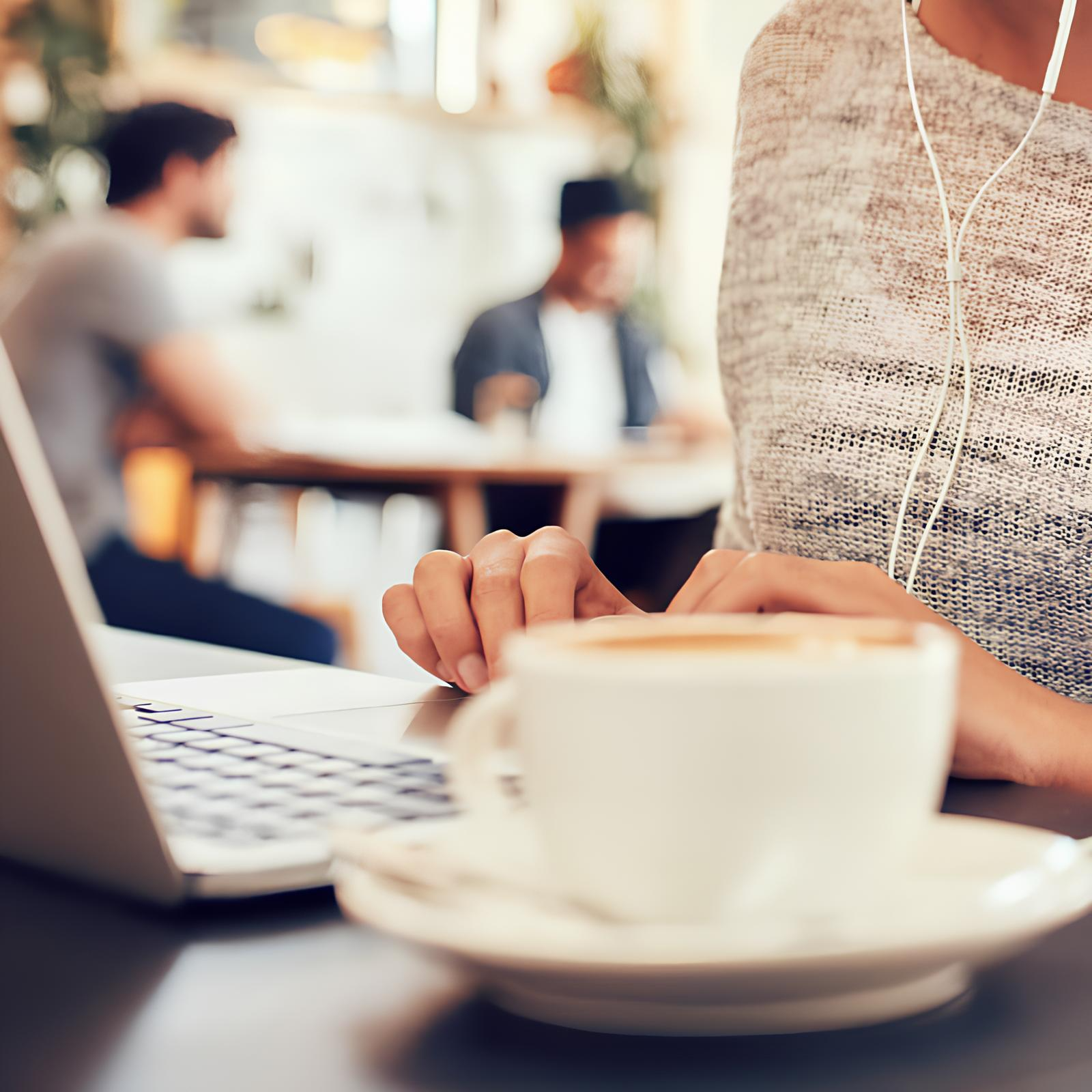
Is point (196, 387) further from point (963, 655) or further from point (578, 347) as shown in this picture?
point (963, 655)

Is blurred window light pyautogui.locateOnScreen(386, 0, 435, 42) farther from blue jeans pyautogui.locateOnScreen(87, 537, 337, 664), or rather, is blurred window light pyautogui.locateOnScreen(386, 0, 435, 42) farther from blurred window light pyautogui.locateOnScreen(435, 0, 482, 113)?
blue jeans pyautogui.locateOnScreen(87, 537, 337, 664)

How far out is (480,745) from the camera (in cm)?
30

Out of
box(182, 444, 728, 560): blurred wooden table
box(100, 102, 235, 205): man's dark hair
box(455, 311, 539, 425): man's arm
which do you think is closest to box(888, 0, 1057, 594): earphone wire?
box(182, 444, 728, 560): blurred wooden table

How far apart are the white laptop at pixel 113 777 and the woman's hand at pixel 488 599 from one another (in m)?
0.20

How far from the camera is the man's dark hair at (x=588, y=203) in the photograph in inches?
174

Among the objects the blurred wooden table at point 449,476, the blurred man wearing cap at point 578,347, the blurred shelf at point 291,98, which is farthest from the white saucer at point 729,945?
the blurred shelf at point 291,98

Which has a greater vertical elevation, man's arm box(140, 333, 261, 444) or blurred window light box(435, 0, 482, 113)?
blurred window light box(435, 0, 482, 113)

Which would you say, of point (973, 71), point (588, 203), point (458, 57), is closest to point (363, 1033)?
point (973, 71)

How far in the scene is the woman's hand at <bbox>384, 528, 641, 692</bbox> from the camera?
67cm

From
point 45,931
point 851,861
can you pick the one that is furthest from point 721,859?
point 45,931

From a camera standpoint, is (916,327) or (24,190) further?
(24,190)

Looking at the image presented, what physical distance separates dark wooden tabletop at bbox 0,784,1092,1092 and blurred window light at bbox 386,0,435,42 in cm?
529

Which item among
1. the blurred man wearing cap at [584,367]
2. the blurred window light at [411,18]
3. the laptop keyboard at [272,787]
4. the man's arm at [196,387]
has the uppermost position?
the blurred window light at [411,18]

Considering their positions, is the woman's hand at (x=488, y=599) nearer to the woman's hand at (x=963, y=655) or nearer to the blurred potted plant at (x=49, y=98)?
the woman's hand at (x=963, y=655)
